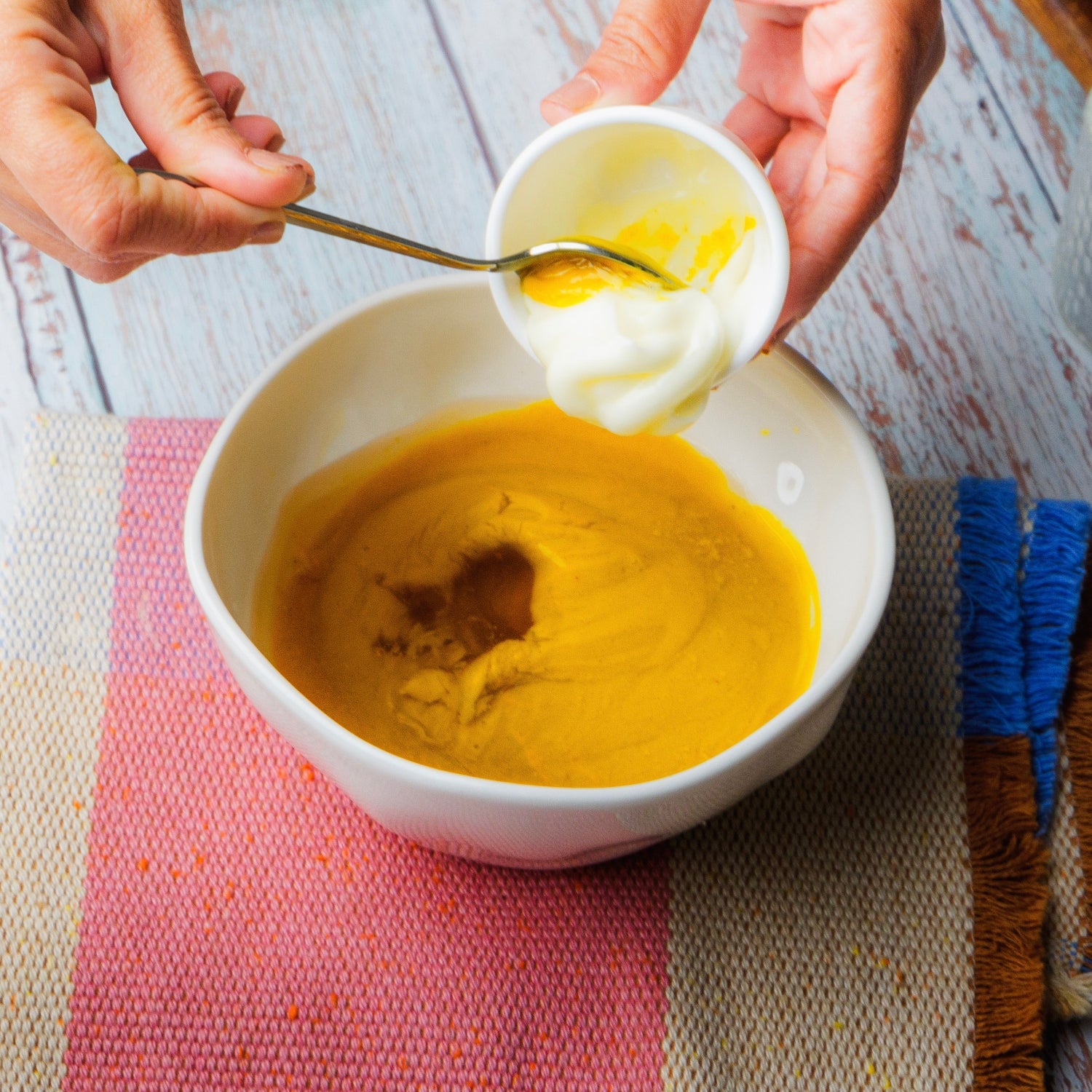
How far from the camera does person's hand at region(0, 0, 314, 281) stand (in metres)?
0.56

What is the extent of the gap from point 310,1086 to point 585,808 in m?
0.30

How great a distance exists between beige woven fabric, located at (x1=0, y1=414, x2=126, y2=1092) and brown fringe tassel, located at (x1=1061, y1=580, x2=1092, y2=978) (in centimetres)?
69

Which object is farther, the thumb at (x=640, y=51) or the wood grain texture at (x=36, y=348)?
the wood grain texture at (x=36, y=348)

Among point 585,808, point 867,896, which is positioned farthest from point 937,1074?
point 585,808

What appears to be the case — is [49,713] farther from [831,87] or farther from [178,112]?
[831,87]

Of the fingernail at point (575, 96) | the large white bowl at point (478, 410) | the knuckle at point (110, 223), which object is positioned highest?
the fingernail at point (575, 96)

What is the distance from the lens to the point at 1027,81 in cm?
110

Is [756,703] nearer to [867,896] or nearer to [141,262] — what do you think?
[867,896]

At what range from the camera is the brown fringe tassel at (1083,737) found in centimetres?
80

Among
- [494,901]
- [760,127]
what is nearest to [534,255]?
[760,127]

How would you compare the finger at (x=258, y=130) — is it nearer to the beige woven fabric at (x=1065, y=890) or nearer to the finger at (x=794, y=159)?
the finger at (x=794, y=159)

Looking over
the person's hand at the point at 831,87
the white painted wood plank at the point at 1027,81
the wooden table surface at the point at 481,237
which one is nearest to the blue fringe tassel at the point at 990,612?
the wooden table surface at the point at 481,237

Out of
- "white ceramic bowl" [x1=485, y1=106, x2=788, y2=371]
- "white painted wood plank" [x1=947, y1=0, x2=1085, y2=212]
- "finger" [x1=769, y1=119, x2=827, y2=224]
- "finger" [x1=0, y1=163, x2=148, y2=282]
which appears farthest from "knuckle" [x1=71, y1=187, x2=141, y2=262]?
"white painted wood plank" [x1=947, y1=0, x2=1085, y2=212]

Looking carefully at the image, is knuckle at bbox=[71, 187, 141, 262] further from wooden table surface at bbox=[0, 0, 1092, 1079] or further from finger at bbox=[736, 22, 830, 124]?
finger at bbox=[736, 22, 830, 124]
